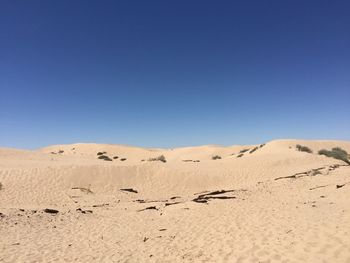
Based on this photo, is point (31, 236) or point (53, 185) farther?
point (53, 185)

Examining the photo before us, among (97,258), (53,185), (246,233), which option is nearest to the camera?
(97,258)

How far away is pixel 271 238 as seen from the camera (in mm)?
8453

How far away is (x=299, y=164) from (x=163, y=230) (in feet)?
63.5

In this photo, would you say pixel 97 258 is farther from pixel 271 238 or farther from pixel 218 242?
pixel 271 238

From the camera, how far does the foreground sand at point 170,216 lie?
8.14 metres

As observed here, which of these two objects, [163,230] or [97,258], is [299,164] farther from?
[97,258]

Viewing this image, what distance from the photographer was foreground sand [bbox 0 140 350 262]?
8142mm

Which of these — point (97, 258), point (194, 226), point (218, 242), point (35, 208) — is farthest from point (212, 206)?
point (35, 208)

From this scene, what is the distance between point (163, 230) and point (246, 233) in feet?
9.72

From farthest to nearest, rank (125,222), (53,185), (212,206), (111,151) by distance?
(111,151)
(53,185)
(212,206)
(125,222)

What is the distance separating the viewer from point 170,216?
1284 centimetres

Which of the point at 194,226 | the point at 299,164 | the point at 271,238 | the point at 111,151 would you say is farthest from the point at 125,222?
the point at 111,151

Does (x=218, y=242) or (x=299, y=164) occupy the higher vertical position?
(x=299, y=164)

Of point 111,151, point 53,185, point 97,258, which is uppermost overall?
point 111,151
